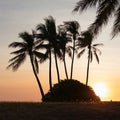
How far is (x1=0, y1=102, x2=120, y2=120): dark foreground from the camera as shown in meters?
22.5

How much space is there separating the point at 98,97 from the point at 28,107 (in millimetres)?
30226

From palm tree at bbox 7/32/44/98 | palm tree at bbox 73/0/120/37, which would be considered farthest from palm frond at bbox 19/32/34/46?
palm tree at bbox 73/0/120/37

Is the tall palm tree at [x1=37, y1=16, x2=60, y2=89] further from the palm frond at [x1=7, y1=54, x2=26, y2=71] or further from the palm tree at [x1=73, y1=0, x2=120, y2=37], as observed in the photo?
the palm tree at [x1=73, y1=0, x2=120, y2=37]

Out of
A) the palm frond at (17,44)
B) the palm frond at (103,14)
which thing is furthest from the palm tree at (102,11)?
the palm frond at (17,44)

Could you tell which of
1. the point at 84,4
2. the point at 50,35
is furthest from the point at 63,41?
the point at 84,4

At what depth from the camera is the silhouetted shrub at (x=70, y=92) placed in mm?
51531

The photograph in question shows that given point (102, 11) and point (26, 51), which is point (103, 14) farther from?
point (26, 51)

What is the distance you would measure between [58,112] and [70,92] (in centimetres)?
2772

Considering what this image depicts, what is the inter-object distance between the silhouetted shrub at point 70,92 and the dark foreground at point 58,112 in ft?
82.1

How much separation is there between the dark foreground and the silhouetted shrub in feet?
82.1

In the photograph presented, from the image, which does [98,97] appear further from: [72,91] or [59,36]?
[59,36]

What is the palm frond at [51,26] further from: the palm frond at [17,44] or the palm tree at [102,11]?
the palm tree at [102,11]

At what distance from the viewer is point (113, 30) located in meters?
27.4

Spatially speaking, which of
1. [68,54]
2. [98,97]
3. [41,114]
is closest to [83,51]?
[68,54]
